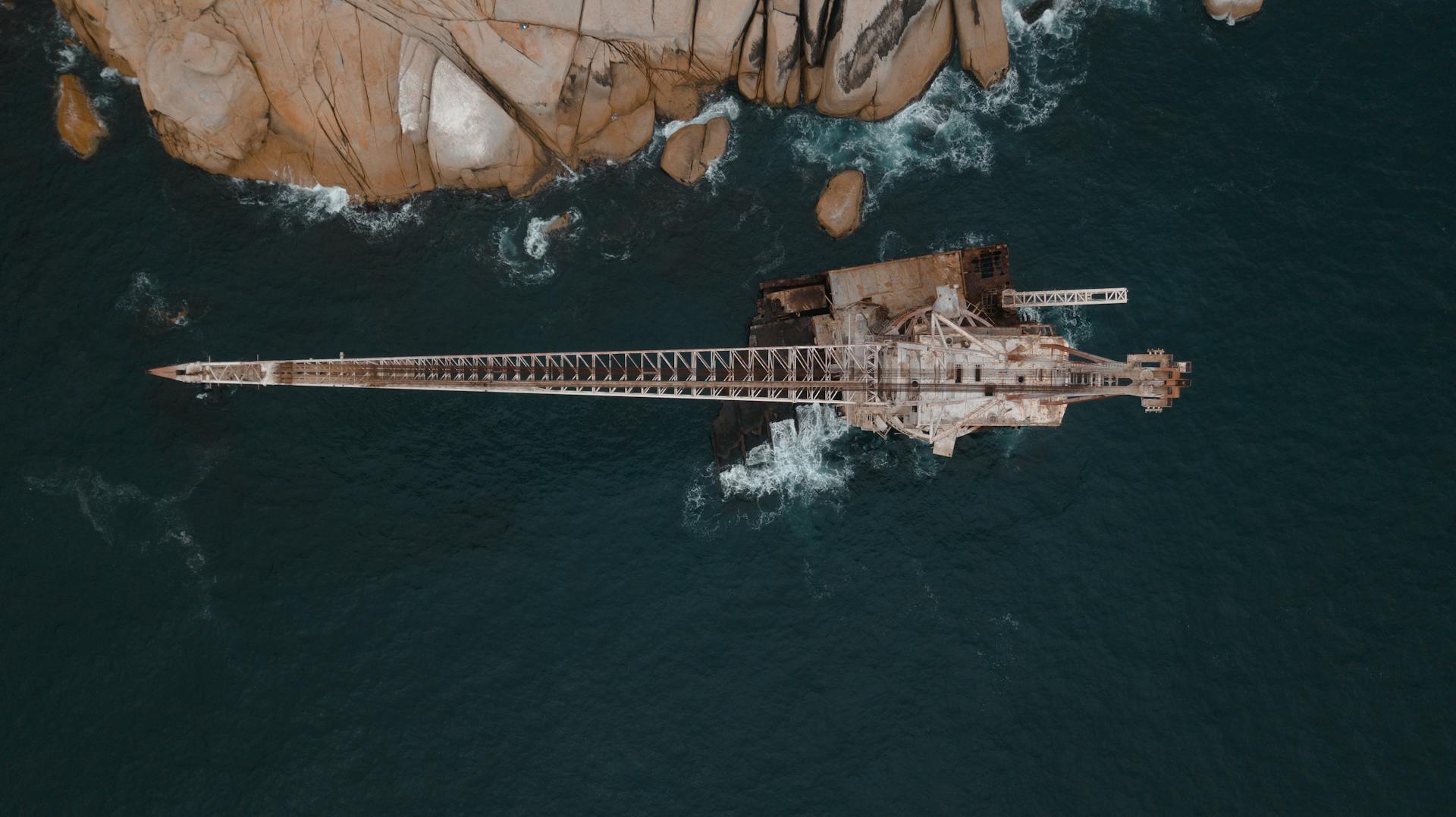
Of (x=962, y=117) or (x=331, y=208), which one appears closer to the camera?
(x=331, y=208)

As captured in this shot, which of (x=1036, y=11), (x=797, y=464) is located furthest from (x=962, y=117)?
(x=797, y=464)

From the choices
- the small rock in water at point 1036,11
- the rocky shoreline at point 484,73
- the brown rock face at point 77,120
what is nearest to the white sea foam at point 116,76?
the rocky shoreline at point 484,73

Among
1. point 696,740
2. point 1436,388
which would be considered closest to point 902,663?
point 696,740

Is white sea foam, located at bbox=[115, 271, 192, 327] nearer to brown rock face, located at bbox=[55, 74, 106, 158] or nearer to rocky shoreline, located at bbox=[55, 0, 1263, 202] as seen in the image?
rocky shoreline, located at bbox=[55, 0, 1263, 202]

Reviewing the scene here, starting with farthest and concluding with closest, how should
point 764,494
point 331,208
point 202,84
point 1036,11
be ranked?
point 1036,11, point 331,208, point 764,494, point 202,84

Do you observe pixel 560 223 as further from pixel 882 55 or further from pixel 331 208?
pixel 882 55

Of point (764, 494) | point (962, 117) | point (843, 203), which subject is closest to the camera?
point (764, 494)
